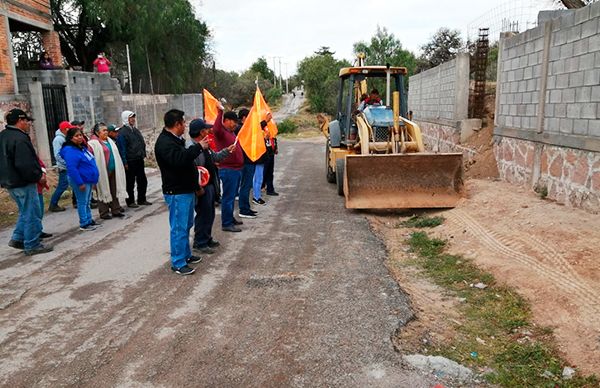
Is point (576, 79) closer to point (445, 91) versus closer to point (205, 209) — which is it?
point (205, 209)

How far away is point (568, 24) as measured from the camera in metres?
6.53

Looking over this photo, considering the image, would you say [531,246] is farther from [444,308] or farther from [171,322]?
[171,322]

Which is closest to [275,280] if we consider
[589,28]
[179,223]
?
[179,223]

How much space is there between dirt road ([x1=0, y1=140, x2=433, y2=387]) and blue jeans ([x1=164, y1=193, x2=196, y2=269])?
22cm

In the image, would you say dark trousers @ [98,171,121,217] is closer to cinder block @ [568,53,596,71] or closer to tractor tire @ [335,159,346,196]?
tractor tire @ [335,159,346,196]

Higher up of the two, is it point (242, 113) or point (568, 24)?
point (568, 24)

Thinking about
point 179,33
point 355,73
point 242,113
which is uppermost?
point 179,33

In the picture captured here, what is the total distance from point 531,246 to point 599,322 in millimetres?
1690

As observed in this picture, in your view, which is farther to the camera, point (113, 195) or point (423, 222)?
point (113, 195)

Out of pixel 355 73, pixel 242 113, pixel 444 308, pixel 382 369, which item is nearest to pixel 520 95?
pixel 355 73

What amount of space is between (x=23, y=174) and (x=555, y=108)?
7.16m

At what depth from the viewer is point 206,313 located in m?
4.01

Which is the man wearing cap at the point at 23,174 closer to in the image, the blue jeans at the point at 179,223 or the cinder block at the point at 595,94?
the blue jeans at the point at 179,223

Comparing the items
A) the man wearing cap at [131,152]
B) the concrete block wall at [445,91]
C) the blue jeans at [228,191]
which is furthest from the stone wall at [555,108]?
the man wearing cap at [131,152]
